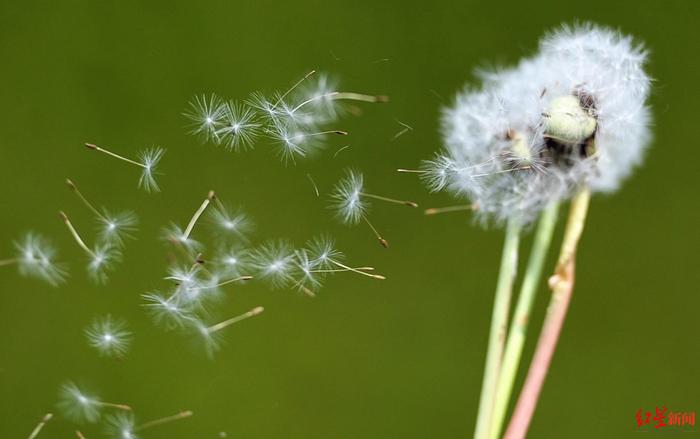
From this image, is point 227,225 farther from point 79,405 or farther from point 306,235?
point 306,235

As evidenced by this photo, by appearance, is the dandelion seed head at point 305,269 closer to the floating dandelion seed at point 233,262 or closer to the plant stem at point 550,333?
the floating dandelion seed at point 233,262

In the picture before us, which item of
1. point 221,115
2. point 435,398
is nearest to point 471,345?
point 435,398

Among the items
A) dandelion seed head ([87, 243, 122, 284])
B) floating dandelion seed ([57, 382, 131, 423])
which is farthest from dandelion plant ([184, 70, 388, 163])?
floating dandelion seed ([57, 382, 131, 423])

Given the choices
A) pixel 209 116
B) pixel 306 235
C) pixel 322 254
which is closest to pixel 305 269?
pixel 322 254

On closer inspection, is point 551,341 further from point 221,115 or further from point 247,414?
point 247,414

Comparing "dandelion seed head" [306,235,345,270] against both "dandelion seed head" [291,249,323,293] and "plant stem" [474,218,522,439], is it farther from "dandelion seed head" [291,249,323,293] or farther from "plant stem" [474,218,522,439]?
"plant stem" [474,218,522,439]
